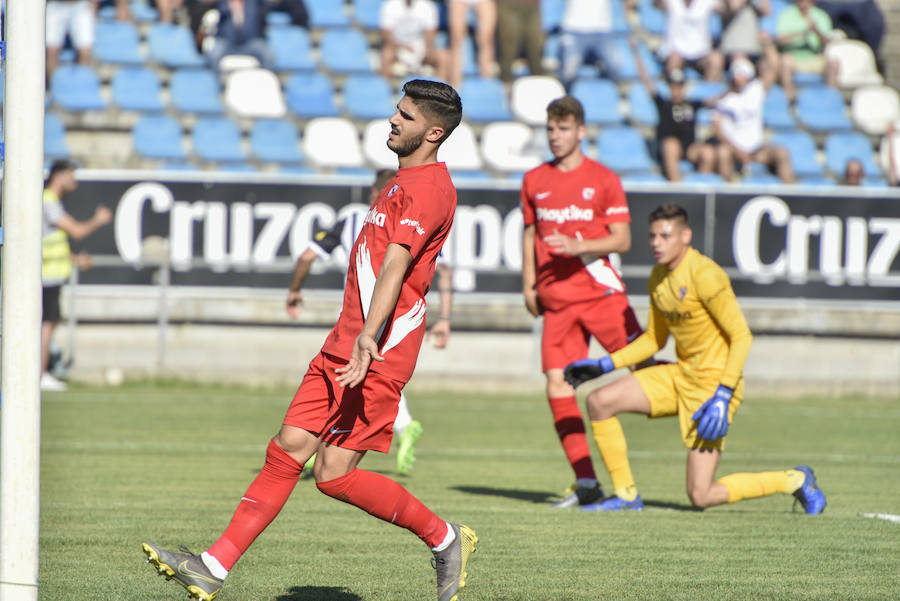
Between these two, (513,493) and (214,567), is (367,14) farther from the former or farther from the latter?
(214,567)

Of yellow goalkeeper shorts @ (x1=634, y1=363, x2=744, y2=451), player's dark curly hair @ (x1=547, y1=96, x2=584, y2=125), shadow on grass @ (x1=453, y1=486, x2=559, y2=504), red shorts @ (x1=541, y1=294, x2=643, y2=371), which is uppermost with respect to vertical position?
player's dark curly hair @ (x1=547, y1=96, x2=584, y2=125)

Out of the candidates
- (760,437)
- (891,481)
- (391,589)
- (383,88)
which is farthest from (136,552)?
(383,88)

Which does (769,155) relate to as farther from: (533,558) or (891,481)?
(533,558)

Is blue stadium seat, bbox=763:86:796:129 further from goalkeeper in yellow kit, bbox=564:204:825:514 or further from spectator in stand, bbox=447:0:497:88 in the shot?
goalkeeper in yellow kit, bbox=564:204:825:514

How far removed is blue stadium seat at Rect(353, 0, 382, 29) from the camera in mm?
20766

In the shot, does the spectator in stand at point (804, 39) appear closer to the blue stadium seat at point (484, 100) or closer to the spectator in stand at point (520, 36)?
the spectator in stand at point (520, 36)

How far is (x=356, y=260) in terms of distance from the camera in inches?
197

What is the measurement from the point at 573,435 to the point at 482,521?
1.13 m

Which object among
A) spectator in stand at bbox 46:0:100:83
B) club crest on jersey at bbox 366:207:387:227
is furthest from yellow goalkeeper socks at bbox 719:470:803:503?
spectator in stand at bbox 46:0:100:83

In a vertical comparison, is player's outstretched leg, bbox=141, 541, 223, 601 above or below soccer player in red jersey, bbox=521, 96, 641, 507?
below

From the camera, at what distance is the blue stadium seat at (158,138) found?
698 inches

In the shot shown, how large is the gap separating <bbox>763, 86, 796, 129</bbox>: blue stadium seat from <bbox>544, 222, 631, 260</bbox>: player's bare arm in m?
12.3

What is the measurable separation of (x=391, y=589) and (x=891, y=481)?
5174 millimetres

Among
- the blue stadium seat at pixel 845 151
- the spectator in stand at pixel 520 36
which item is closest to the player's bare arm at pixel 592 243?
the blue stadium seat at pixel 845 151
